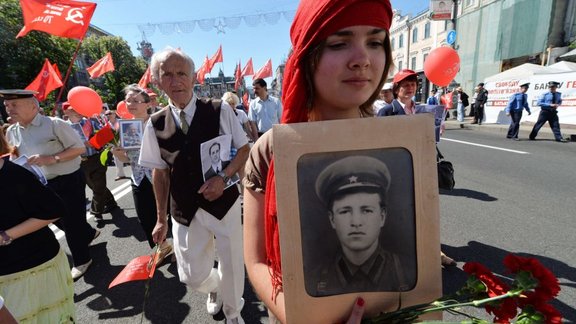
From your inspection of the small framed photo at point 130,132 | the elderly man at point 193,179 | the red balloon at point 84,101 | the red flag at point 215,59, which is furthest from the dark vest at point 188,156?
the red flag at point 215,59

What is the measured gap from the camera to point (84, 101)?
417 centimetres

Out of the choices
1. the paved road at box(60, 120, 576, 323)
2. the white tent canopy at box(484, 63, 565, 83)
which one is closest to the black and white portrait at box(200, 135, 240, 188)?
the paved road at box(60, 120, 576, 323)

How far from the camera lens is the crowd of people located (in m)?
0.79

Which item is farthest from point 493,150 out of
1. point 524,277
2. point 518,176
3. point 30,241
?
point 30,241

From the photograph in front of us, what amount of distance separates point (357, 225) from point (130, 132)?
125 inches

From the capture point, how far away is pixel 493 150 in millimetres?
8172

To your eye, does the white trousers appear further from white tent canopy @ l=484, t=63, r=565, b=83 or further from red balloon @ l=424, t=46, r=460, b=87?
white tent canopy @ l=484, t=63, r=565, b=83

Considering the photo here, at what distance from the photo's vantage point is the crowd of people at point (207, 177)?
787 millimetres

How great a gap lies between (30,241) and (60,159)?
1503 mm

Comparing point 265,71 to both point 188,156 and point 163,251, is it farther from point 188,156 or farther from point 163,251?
point 163,251

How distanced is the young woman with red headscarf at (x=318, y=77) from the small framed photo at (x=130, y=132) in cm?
271

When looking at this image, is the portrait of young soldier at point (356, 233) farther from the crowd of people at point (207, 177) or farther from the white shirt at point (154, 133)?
the white shirt at point (154, 133)

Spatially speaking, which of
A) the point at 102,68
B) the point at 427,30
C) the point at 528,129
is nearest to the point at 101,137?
the point at 102,68

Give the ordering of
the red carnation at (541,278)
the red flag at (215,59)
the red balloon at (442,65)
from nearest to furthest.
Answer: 1. the red carnation at (541,278)
2. the red balloon at (442,65)
3. the red flag at (215,59)
